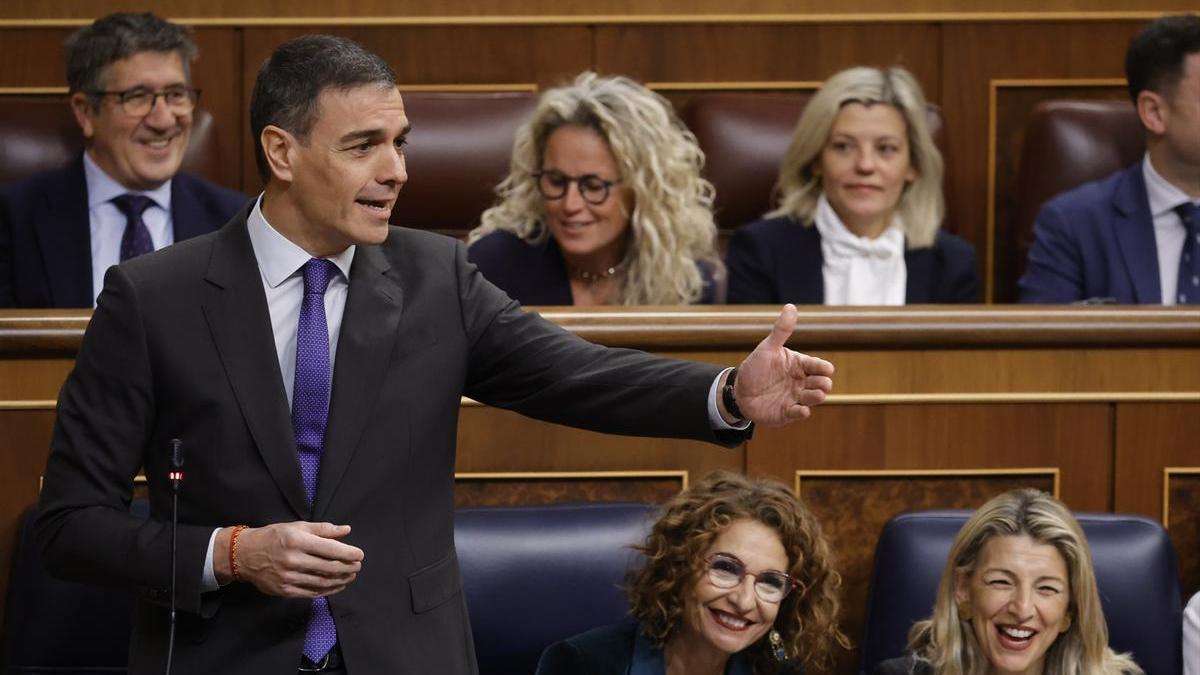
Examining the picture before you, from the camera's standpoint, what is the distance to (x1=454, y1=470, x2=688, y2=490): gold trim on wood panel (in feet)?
4.90

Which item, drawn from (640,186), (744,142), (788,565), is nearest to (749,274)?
(640,186)

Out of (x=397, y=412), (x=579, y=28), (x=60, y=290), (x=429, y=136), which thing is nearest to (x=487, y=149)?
(x=429, y=136)

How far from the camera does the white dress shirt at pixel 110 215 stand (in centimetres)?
196

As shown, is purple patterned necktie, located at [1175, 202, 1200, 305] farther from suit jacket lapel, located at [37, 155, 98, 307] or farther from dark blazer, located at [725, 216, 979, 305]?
suit jacket lapel, located at [37, 155, 98, 307]

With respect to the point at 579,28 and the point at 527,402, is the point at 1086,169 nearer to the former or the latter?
the point at 579,28

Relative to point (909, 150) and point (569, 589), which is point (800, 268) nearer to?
point (909, 150)

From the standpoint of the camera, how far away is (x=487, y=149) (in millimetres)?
2125

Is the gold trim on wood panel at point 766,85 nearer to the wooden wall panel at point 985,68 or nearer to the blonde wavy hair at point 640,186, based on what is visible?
the wooden wall panel at point 985,68

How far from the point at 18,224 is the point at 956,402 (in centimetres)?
107

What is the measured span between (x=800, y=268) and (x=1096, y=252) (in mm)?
346

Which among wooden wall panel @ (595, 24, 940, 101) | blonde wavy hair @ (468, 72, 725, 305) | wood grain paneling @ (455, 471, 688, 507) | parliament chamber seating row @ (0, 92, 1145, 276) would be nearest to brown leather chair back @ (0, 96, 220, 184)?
parliament chamber seating row @ (0, 92, 1145, 276)

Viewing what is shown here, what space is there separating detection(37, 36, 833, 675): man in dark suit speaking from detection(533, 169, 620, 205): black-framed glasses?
788mm

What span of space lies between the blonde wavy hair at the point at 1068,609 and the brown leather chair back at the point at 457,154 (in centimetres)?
93

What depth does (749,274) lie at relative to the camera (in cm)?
195
